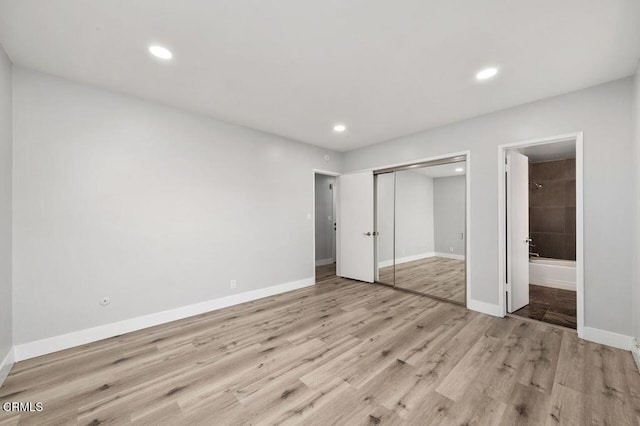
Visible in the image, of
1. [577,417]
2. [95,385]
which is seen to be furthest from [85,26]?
[577,417]

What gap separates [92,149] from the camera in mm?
2592

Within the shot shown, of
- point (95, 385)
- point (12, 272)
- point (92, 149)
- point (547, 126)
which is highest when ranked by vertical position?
point (547, 126)

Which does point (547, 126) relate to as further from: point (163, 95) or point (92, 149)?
point (92, 149)

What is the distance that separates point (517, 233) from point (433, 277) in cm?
184

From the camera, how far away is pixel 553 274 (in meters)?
4.45

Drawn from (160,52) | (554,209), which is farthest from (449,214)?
(160,52)

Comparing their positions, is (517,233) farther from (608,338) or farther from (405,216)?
(405,216)

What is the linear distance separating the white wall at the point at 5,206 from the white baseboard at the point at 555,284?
7.11 meters

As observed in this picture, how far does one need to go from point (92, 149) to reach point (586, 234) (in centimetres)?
530

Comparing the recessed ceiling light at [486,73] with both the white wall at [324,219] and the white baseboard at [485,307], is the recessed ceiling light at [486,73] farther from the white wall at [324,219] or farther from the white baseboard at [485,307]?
the white wall at [324,219]

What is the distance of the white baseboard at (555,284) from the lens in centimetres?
424

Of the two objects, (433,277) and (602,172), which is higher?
(602,172)

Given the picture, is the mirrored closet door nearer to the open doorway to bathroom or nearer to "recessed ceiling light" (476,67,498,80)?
the open doorway to bathroom

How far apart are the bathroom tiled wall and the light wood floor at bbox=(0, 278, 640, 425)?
3.46m
